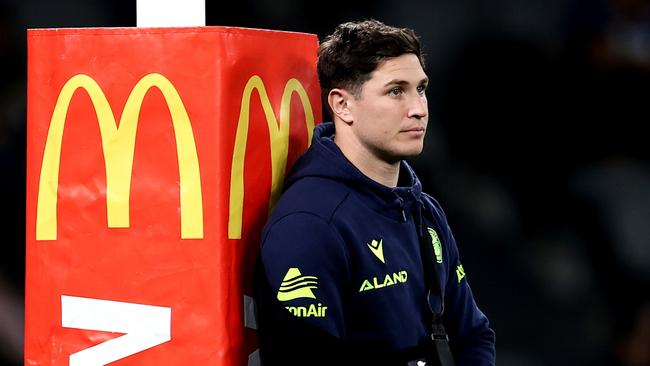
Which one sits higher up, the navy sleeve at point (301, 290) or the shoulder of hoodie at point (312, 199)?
the shoulder of hoodie at point (312, 199)

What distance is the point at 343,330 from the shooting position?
2.25 metres

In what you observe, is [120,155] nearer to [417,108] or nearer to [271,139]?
[271,139]

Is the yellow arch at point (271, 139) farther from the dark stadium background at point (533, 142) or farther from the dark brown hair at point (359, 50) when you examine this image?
the dark stadium background at point (533, 142)

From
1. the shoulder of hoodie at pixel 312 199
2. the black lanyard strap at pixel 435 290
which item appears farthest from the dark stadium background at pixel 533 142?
the shoulder of hoodie at pixel 312 199

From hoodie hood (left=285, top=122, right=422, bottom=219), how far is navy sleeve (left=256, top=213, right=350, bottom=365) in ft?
0.55

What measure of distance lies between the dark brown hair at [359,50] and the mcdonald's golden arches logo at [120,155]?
42 cm

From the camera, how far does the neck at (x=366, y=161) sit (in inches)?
95.8

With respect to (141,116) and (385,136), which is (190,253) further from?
(385,136)

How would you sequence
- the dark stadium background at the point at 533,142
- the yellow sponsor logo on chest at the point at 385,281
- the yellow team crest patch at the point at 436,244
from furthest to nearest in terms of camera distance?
the dark stadium background at the point at 533,142
the yellow team crest patch at the point at 436,244
the yellow sponsor logo on chest at the point at 385,281

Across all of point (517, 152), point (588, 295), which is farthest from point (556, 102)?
point (588, 295)

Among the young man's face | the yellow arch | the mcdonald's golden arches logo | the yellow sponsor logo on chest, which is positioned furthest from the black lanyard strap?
the mcdonald's golden arches logo

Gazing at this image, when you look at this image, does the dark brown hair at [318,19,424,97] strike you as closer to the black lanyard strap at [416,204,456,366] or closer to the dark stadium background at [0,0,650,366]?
the black lanyard strap at [416,204,456,366]

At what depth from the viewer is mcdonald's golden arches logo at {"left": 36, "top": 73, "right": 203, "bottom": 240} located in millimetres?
2195

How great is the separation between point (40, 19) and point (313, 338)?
3.26 meters
